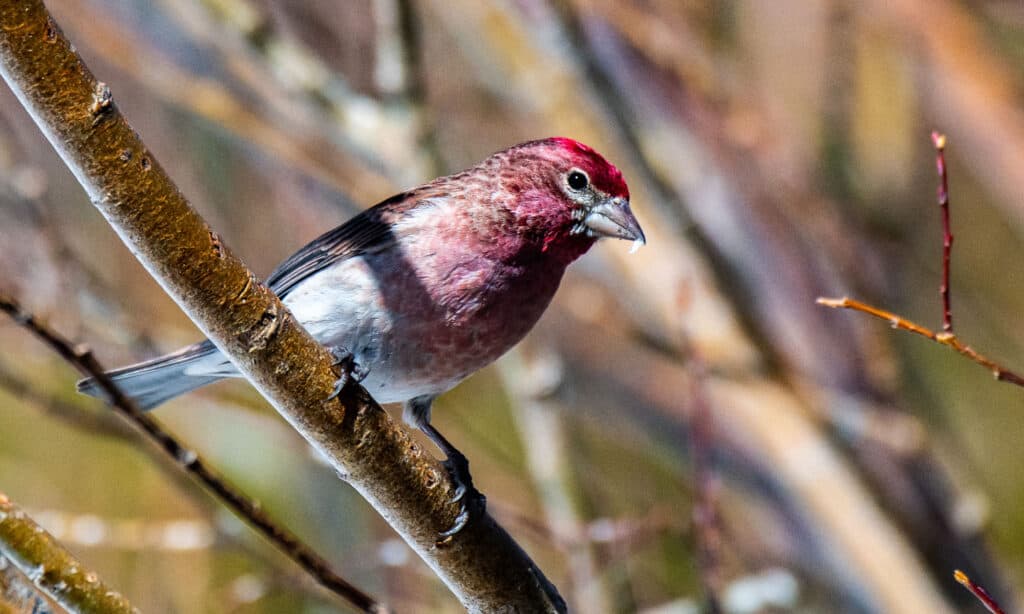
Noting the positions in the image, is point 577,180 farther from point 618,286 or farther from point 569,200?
point 618,286

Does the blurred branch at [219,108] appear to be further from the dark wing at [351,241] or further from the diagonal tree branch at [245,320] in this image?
the diagonal tree branch at [245,320]

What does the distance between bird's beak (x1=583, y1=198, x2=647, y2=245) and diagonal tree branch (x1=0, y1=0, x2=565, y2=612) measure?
1397 mm

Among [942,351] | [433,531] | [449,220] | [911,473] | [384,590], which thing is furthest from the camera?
[942,351]

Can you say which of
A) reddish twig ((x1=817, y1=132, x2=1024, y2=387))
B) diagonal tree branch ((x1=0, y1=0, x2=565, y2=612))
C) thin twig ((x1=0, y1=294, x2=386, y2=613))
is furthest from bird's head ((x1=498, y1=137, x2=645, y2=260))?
thin twig ((x1=0, y1=294, x2=386, y2=613))

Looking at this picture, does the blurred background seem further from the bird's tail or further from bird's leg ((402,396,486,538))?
bird's leg ((402,396,486,538))

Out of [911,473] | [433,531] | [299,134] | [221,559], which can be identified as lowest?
[433,531]

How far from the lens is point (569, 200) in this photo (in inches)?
176

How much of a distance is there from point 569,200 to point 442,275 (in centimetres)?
60

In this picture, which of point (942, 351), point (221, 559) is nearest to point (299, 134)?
point (221, 559)

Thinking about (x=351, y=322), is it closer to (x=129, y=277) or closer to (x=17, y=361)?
(x=17, y=361)

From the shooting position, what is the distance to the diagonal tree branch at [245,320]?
233cm

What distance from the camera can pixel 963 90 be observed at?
20.8ft

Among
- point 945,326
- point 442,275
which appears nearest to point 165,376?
point 442,275

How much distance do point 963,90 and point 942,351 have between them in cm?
327
